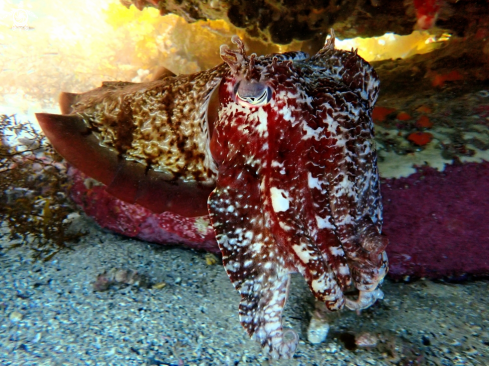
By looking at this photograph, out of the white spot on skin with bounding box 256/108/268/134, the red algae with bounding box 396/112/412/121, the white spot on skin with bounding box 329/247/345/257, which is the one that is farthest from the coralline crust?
the red algae with bounding box 396/112/412/121

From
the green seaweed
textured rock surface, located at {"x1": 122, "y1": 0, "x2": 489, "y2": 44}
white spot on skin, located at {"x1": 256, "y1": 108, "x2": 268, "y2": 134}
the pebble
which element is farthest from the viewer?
textured rock surface, located at {"x1": 122, "y1": 0, "x2": 489, "y2": 44}

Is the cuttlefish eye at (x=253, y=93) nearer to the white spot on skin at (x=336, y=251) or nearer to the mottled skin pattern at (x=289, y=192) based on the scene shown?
the mottled skin pattern at (x=289, y=192)

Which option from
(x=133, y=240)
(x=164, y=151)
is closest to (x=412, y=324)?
(x=164, y=151)

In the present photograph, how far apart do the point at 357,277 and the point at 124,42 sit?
1028cm

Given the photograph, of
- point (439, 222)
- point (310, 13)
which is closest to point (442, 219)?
point (439, 222)

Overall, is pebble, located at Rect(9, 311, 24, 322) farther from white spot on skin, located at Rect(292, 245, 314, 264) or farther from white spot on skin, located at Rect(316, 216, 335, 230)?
white spot on skin, located at Rect(316, 216, 335, 230)

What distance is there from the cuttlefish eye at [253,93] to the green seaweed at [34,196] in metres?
2.67

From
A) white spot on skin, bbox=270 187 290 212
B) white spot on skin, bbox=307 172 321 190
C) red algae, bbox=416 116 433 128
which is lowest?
white spot on skin, bbox=270 187 290 212

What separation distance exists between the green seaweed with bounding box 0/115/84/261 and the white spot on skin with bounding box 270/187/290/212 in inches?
101

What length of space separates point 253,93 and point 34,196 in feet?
10.3

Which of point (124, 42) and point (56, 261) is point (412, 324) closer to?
point (56, 261)

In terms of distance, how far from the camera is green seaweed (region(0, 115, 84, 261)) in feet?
10.7

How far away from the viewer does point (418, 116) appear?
11.8 feet

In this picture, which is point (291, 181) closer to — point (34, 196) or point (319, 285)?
point (319, 285)
